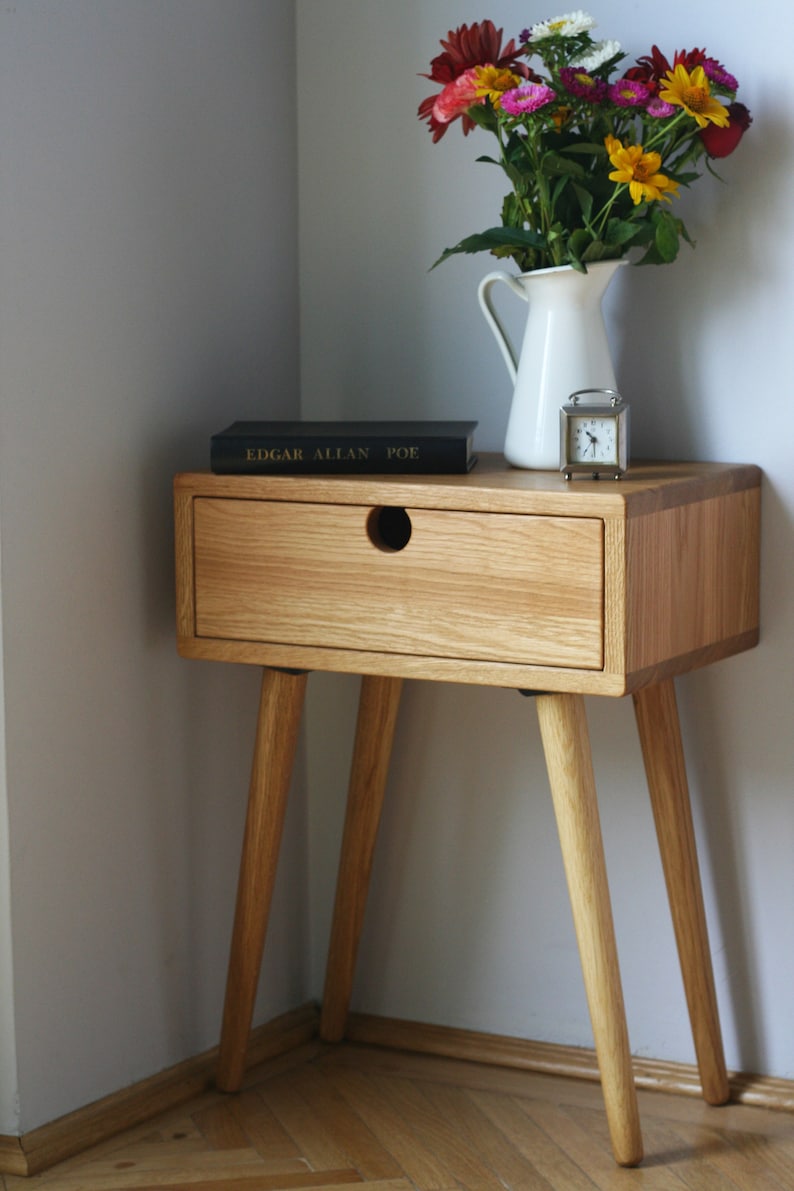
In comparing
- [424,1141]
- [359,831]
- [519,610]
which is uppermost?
[519,610]

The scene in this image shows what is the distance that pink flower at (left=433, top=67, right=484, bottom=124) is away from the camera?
1414 mm

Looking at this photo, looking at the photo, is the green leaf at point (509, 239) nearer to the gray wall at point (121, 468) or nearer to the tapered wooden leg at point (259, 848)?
the gray wall at point (121, 468)

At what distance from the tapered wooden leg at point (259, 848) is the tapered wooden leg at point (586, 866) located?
0.98 feet

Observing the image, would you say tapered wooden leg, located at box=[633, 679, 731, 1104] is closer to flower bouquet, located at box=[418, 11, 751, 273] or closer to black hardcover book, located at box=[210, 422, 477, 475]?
black hardcover book, located at box=[210, 422, 477, 475]

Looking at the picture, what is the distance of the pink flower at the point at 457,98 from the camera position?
141 cm

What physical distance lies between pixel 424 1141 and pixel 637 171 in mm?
935

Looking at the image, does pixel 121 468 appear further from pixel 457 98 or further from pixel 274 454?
pixel 457 98

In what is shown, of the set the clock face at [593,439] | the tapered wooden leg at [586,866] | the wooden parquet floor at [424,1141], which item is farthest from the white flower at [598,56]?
the wooden parquet floor at [424,1141]

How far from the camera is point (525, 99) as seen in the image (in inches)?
54.0

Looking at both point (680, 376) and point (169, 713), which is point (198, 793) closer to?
point (169, 713)

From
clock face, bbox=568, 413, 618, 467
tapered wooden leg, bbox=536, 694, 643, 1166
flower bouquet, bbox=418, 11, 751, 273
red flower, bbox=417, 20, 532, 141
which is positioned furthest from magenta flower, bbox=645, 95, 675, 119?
tapered wooden leg, bbox=536, 694, 643, 1166

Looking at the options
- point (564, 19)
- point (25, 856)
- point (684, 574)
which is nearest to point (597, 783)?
point (684, 574)

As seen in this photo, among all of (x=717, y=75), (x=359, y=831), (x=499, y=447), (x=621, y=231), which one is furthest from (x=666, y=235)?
(x=359, y=831)

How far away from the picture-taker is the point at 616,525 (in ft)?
4.10
